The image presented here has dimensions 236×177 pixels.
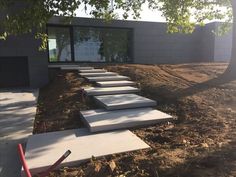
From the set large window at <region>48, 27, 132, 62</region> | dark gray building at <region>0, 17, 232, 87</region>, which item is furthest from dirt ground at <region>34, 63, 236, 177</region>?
large window at <region>48, 27, 132, 62</region>

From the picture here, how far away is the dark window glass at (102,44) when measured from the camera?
1330 cm

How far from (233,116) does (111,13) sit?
6.86 meters

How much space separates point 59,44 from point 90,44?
71.0 inches

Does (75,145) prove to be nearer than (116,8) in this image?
Yes

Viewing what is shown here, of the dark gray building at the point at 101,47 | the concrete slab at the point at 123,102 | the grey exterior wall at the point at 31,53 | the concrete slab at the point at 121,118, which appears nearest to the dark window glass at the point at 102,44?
the dark gray building at the point at 101,47

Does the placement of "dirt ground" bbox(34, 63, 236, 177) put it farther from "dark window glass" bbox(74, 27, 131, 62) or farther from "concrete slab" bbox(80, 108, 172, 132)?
"dark window glass" bbox(74, 27, 131, 62)

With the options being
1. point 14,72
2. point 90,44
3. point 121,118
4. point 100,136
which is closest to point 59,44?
point 90,44

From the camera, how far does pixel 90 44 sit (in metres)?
13.6

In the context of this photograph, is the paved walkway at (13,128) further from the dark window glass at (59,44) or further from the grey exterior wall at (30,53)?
the dark window glass at (59,44)

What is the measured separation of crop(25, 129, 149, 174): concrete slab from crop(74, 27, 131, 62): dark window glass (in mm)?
10086

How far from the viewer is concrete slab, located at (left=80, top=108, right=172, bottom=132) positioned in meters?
3.71

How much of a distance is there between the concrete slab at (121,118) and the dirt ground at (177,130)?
131mm

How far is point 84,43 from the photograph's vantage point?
13453 mm

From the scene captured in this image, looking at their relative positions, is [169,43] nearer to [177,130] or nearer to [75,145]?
[177,130]
